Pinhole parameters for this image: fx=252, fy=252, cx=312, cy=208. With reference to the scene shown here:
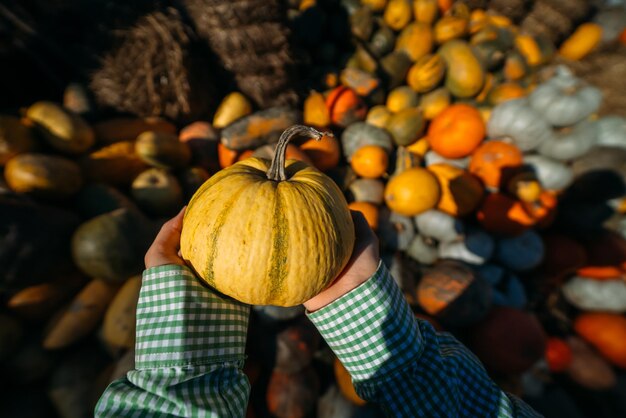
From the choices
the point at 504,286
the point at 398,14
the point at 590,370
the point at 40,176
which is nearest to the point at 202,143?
the point at 40,176

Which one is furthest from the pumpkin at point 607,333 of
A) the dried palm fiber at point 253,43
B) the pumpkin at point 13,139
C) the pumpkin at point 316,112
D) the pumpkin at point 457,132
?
the pumpkin at point 13,139

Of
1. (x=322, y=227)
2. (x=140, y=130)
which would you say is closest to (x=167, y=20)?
(x=140, y=130)

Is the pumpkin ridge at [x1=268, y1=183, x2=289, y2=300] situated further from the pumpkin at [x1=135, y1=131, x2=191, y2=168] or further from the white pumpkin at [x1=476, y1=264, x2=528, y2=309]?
the white pumpkin at [x1=476, y1=264, x2=528, y2=309]

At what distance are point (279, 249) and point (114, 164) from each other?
102 inches

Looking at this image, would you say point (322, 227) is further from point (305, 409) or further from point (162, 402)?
point (305, 409)

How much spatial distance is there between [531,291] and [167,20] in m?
5.22

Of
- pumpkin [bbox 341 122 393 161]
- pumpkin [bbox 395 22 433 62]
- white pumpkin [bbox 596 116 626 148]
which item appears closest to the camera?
pumpkin [bbox 341 122 393 161]

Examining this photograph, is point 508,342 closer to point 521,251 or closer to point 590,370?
point 521,251

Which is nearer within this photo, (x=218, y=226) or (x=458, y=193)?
(x=218, y=226)

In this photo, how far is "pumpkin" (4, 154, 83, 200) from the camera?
208cm

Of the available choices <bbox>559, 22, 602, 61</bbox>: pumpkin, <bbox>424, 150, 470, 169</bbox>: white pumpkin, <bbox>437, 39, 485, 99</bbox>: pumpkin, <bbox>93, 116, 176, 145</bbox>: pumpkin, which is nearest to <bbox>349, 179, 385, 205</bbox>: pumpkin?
<bbox>424, 150, 470, 169</bbox>: white pumpkin

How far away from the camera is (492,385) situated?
3.87ft

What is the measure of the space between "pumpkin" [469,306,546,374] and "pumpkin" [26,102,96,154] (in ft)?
14.1

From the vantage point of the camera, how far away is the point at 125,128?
9.51 ft
